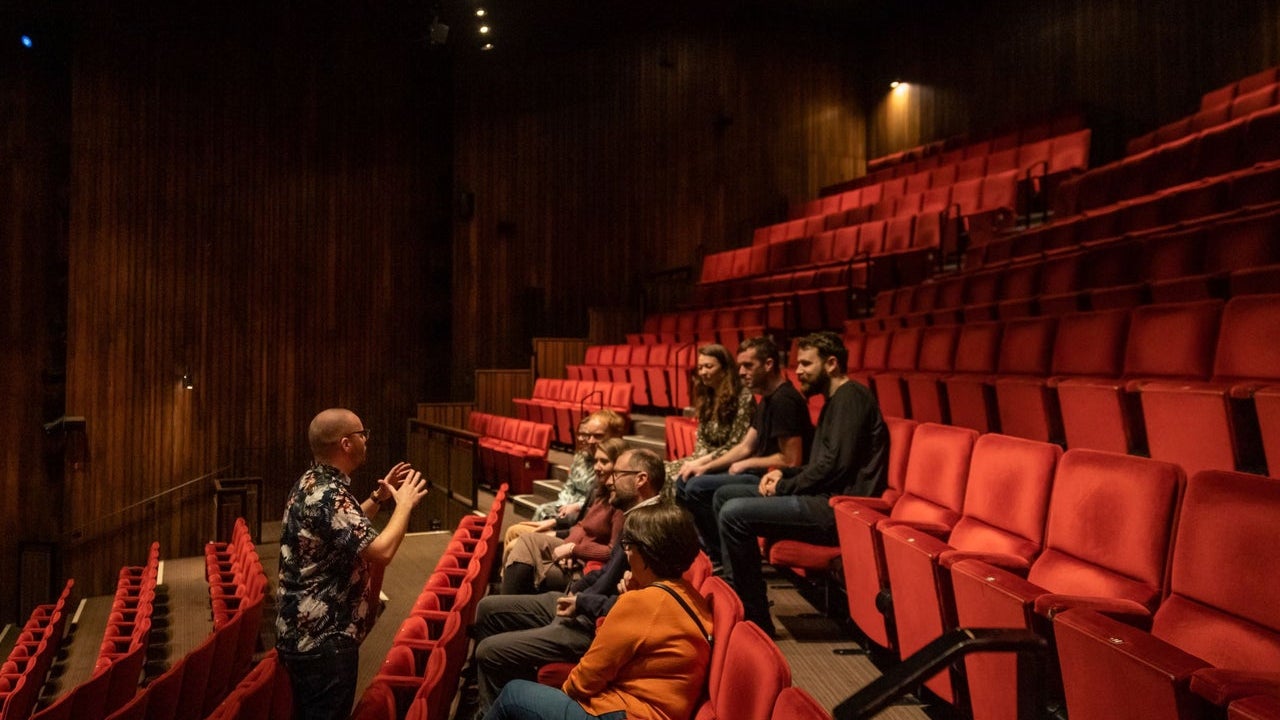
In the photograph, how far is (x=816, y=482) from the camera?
4.42 feet

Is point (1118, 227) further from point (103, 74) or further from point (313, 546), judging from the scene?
point (103, 74)

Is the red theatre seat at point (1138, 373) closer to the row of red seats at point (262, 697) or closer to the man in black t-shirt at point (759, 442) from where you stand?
the man in black t-shirt at point (759, 442)

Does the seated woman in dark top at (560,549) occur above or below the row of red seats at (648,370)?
below

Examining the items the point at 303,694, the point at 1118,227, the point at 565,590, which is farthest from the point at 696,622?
the point at 1118,227

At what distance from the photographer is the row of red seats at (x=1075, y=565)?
25.3 inches

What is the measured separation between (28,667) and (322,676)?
64.8 inches

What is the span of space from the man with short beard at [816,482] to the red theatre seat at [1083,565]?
0.41m

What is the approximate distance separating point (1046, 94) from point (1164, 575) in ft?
14.4

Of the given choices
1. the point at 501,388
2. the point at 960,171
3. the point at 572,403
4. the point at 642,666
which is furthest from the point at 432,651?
the point at 960,171

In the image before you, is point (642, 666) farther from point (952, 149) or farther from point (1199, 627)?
point (952, 149)

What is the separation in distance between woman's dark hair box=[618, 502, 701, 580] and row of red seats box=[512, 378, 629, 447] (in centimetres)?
207

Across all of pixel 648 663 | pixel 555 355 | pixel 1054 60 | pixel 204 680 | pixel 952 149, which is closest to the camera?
pixel 648 663

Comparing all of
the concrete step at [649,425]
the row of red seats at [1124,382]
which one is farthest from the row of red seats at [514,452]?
the row of red seats at [1124,382]

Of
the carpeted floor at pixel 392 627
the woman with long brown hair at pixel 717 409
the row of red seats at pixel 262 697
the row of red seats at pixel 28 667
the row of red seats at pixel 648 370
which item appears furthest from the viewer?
the row of red seats at pixel 648 370
